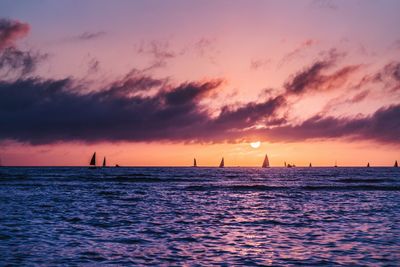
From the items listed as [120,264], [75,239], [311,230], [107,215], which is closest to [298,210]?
[311,230]

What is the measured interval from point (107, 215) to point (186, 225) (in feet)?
23.9

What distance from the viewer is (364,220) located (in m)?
28.6

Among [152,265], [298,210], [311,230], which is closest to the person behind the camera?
[152,265]

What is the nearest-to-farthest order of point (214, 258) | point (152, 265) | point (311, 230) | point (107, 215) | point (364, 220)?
point (152, 265)
point (214, 258)
point (311, 230)
point (364, 220)
point (107, 215)

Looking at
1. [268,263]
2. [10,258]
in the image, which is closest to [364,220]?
[268,263]

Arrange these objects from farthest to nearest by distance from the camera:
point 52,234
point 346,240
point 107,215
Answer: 1. point 107,215
2. point 52,234
3. point 346,240

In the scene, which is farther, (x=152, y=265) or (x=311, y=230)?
(x=311, y=230)

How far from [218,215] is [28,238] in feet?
46.3

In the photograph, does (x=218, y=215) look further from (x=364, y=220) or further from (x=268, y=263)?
(x=268, y=263)

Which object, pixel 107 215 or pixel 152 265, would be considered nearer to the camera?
pixel 152 265

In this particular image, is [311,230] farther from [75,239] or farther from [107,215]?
[107,215]

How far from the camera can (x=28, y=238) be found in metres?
21.0

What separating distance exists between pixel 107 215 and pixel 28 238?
10081 millimetres

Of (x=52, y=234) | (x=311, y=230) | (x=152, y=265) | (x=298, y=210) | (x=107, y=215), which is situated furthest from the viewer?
(x=298, y=210)
